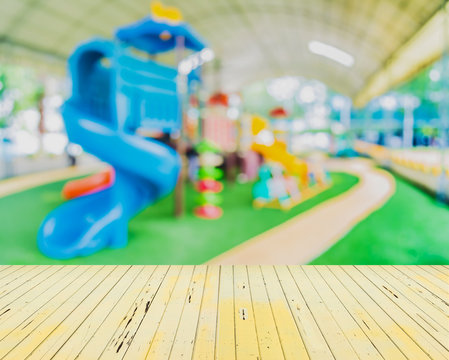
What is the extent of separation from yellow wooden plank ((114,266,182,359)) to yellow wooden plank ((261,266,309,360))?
58 centimetres

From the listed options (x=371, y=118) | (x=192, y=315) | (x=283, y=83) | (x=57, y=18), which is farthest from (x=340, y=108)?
(x=192, y=315)

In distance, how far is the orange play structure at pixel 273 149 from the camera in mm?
6855

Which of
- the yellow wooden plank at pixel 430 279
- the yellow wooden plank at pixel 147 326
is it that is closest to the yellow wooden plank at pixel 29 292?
the yellow wooden plank at pixel 147 326

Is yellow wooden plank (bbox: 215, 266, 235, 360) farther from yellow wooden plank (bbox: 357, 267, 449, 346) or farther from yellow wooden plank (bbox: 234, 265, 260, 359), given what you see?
yellow wooden plank (bbox: 357, 267, 449, 346)

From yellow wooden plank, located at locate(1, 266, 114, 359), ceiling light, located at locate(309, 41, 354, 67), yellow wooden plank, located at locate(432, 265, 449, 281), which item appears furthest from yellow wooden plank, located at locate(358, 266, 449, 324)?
ceiling light, located at locate(309, 41, 354, 67)

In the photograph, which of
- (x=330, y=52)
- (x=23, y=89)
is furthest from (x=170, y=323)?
(x=23, y=89)

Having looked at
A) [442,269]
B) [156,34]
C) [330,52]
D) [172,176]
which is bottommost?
[442,269]

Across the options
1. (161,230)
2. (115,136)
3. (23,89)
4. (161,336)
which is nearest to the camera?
(161,336)

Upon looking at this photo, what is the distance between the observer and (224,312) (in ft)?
6.42

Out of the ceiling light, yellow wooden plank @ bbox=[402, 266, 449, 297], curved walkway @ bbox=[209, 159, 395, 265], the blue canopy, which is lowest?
yellow wooden plank @ bbox=[402, 266, 449, 297]

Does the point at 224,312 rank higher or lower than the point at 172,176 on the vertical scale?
lower

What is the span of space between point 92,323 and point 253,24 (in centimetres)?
863

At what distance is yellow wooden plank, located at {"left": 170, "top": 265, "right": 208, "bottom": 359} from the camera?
1.57 m

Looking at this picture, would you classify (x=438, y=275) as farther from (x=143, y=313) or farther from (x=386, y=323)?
(x=143, y=313)
